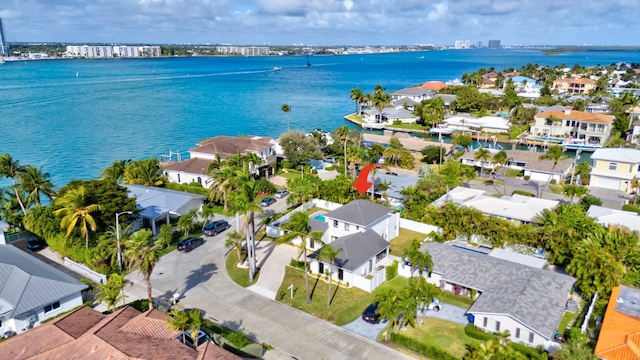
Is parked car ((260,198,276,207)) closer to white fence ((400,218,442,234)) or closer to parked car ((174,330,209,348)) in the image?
white fence ((400,218,442,234))

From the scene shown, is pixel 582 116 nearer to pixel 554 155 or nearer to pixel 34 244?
pixel 554 155

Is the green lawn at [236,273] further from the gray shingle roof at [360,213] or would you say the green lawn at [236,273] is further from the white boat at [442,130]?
the white boat at [442,130]

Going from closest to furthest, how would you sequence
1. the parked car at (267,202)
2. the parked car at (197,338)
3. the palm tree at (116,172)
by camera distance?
the parked car at (197,338) < the parked car at (267,202) < the palm tree at (116,172)

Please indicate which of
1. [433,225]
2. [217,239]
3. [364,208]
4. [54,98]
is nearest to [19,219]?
[217,239]

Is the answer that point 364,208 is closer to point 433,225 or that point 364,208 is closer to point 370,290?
point 433,225

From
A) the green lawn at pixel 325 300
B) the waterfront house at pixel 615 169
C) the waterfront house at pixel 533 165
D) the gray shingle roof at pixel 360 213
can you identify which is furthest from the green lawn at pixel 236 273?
the waterfront house at pixel 615 169

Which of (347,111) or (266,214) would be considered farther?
(347,111)
